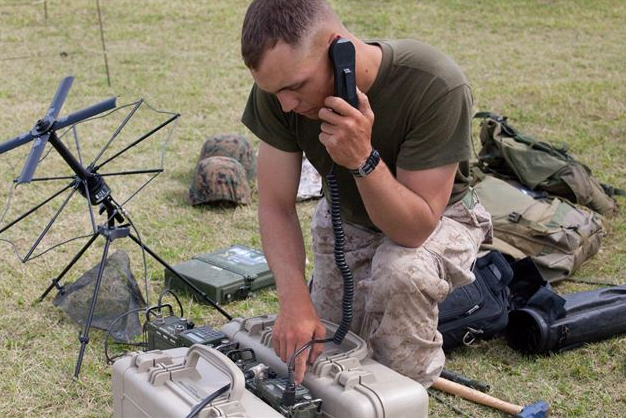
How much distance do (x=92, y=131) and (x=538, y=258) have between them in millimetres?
4114

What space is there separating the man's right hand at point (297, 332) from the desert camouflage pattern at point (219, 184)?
2611 millimetres

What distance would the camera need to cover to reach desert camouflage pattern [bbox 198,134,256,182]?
579cm

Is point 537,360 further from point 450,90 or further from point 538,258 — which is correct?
point 450,90

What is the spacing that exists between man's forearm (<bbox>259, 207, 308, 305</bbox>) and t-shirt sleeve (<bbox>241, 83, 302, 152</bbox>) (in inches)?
9.4

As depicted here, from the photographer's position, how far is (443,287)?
2.89m

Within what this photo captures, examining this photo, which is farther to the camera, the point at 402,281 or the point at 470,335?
the point at 470,335

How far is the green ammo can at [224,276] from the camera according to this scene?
4.17 m

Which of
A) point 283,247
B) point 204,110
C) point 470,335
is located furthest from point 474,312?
point 204,110

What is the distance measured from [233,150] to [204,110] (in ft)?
7.12

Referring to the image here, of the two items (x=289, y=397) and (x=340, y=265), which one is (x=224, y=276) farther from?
(x=289, y=397)

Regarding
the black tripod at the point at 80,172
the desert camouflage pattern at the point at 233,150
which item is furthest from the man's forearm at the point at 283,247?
the desert camouflage pattern at the point at 233,150

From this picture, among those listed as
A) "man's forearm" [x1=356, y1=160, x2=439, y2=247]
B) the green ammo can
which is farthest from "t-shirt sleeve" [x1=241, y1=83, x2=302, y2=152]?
the green ammo can

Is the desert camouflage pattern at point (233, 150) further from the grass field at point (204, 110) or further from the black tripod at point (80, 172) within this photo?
the black tripod at point (80, 172)

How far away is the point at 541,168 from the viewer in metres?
5.21
